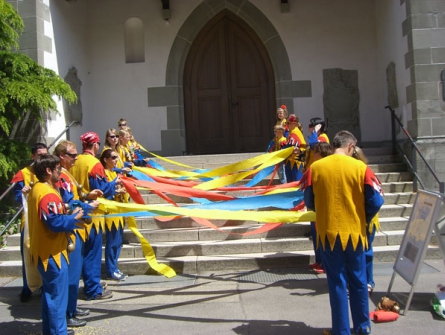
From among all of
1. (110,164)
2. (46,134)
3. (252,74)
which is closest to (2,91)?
(46,134)

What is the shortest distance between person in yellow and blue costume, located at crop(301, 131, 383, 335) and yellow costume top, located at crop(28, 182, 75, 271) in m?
2.06

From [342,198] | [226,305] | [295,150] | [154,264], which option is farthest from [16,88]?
[342,198]

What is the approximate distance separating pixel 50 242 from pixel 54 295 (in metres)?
0.43

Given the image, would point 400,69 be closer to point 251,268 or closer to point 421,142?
point 421,142

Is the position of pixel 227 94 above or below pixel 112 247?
above

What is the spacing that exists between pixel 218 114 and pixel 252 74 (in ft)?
4.07

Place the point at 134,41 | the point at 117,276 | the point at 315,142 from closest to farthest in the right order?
the point at 117,276
the point at 315,142
the point at 134,41

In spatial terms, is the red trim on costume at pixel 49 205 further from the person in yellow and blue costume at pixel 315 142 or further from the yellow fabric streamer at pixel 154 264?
the person in yellow and blue costume at pixel 315 142

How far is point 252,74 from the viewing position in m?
11.4

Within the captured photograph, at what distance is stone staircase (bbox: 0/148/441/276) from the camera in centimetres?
627

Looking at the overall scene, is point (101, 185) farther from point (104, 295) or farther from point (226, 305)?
point (226, 305)

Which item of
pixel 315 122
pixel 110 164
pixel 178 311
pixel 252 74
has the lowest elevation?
pixel 178 311

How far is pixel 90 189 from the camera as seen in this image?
521 cm

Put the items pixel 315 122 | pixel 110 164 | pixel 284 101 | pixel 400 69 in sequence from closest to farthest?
pixel 110 164 < pixel 315 122 < pixel 400 69 < pixel 284 101
